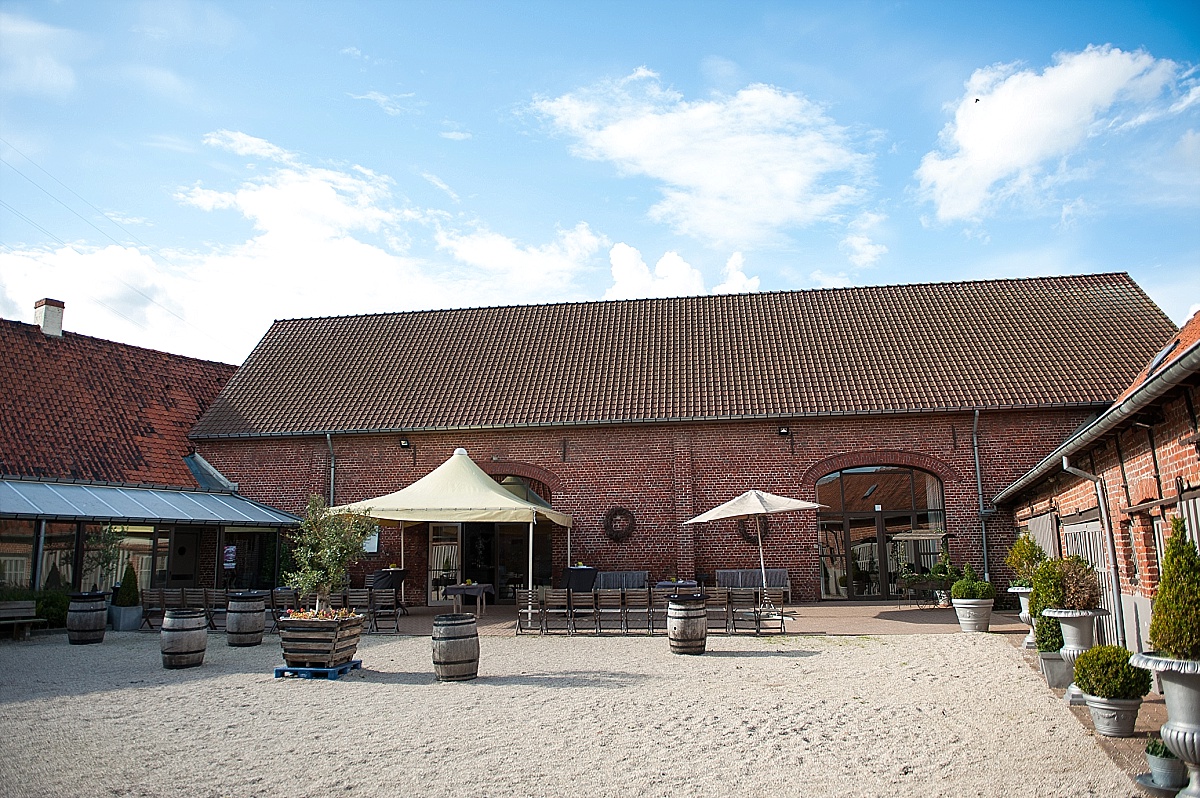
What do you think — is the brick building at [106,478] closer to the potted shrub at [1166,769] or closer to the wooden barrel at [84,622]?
the wooden barrel at [84,622]

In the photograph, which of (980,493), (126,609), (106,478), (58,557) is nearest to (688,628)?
(980,493)

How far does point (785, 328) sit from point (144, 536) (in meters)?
13.9

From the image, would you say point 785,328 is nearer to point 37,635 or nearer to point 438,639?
point 438,639

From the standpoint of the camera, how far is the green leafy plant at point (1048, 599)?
7879mm

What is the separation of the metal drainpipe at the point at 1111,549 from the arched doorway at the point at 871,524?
27.7 ft

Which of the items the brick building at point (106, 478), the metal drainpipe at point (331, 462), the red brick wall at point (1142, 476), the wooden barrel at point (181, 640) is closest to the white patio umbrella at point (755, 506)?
the red brick wall at point (1142, 476)

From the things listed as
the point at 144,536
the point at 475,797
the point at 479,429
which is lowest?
the point at 475,797

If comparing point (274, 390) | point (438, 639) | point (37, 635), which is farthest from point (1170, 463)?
point (274, 390)

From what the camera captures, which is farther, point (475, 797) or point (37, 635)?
point (37, 635)

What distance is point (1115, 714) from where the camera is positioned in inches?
241

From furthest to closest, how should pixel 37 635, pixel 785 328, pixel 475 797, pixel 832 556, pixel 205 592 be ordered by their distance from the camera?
pixel 785 328
pixel 832 556
pixel 205 592
pixel 37 635
pixel 475 797

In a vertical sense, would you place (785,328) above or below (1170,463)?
above

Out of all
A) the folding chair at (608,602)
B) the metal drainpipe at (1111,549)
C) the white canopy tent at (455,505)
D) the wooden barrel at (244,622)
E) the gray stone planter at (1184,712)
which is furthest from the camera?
the white canopy tent at (455,505)

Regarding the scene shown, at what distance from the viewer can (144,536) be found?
53.2ft
